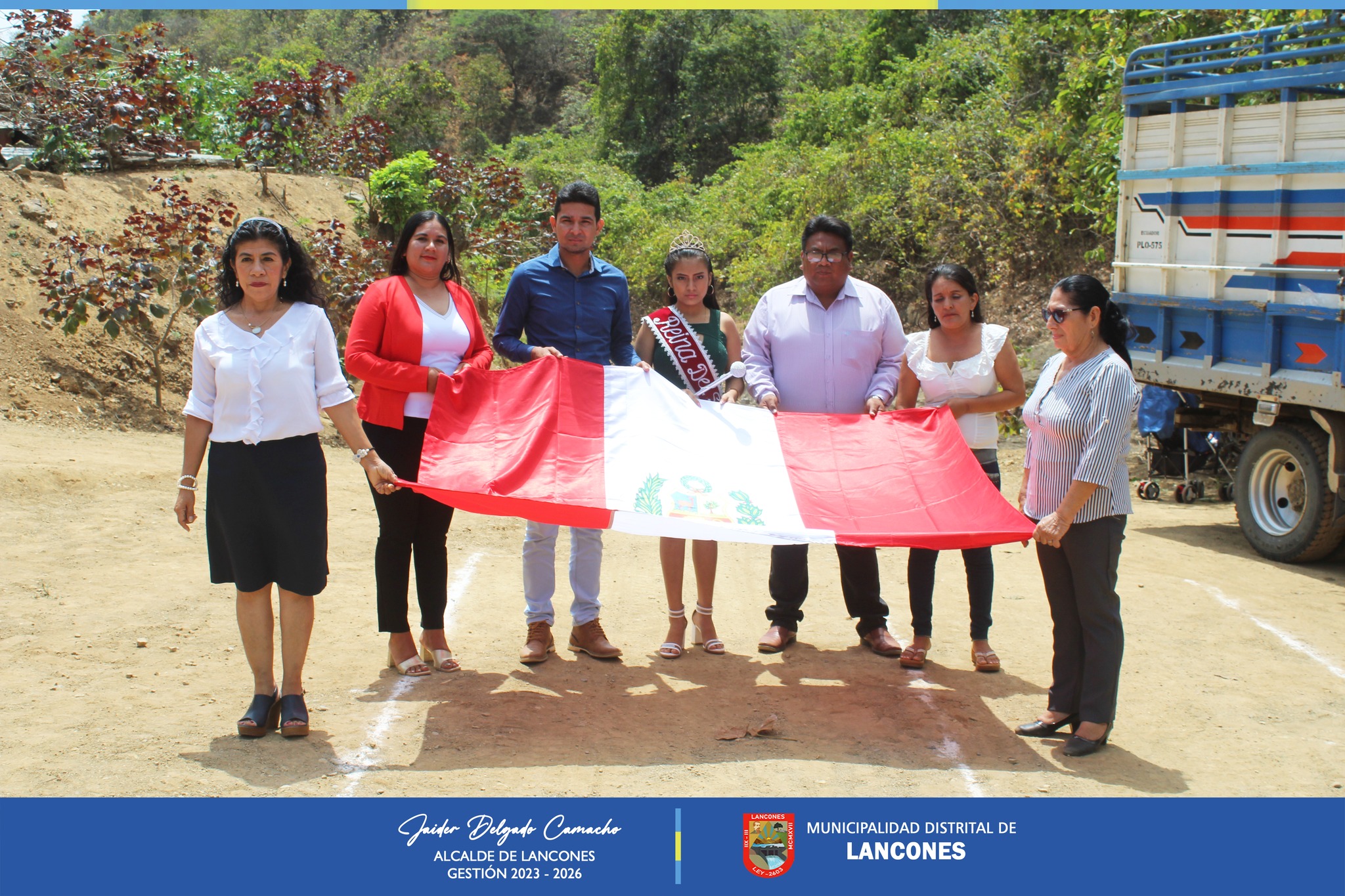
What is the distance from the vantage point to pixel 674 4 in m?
5.37

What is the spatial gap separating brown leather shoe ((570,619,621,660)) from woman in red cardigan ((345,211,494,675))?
750mm

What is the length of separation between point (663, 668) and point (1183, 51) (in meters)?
7.72

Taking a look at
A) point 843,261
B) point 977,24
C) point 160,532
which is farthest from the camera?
point 977,24

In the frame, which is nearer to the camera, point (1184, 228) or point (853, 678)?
point (853, 678)

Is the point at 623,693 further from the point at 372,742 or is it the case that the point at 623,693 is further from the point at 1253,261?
the point at 1253,261

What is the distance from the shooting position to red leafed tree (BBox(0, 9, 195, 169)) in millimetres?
12656

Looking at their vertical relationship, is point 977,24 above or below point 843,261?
above

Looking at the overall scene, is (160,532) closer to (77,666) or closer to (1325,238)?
(77,666)

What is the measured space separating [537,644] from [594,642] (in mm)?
292

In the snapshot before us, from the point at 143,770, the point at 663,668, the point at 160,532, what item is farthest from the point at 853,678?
the point at 160,532

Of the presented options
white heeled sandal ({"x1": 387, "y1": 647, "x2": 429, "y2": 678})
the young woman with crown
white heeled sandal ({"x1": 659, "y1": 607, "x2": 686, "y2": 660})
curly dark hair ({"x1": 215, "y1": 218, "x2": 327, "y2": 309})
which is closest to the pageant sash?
the young woman with crown

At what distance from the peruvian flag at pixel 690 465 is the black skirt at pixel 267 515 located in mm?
430

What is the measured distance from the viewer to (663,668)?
5469mm
